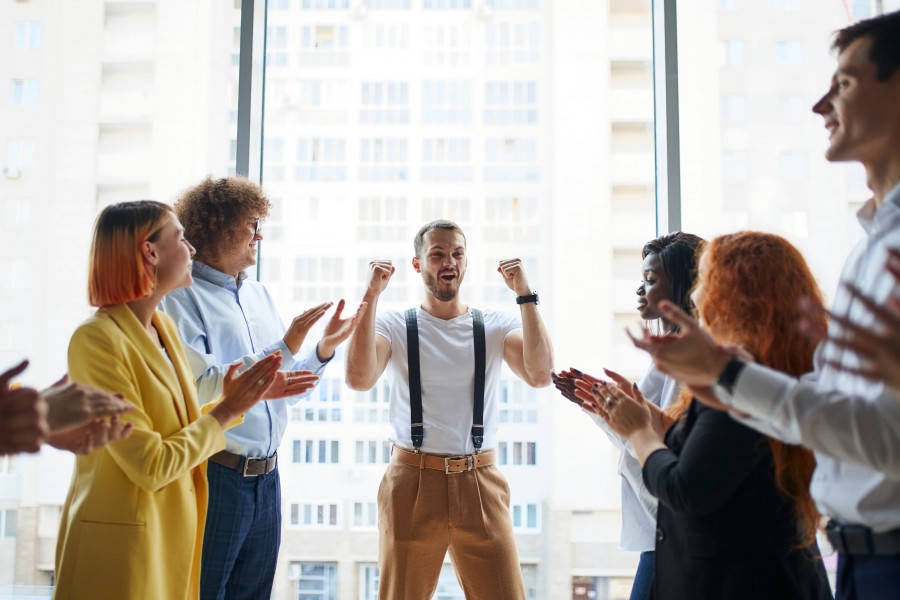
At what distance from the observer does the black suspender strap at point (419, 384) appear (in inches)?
92.4

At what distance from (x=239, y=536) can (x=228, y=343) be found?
59cm

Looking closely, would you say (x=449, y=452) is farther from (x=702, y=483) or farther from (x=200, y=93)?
(x=200, y=93)

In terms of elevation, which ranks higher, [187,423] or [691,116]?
[691,116]

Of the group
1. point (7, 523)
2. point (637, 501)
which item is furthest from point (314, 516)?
point (637, 501)

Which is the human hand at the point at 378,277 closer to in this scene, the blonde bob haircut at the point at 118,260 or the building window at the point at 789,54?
the blonde bob haircut at the point at 118,260

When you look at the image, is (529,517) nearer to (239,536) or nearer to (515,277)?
(515,277)

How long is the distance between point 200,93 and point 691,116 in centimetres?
206

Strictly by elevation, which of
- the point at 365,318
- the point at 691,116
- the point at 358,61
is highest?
the point at 358,61

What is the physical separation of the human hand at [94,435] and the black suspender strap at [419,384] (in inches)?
41.7

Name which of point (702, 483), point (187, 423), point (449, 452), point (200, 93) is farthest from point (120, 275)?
point (200, 93)

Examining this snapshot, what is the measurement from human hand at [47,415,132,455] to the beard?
50.1 inches

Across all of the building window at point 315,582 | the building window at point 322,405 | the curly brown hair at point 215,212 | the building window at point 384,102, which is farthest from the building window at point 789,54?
the building window at point 315,582

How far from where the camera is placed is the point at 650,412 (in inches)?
66.1

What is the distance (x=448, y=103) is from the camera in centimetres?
303
